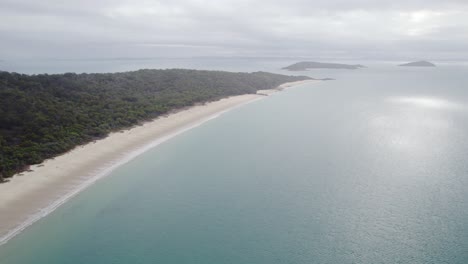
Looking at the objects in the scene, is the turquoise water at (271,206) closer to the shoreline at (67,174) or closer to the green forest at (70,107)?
the shoreline at (67,174)

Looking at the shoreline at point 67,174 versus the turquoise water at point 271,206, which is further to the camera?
the shoreline at point 67,174

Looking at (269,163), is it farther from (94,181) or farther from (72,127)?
(72,127)

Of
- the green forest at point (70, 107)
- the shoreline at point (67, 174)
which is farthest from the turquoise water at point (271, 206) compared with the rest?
the green forest at point (70, 107)

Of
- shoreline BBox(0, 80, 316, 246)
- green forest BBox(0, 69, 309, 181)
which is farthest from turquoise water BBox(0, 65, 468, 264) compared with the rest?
green forest BBox(0, 69, 309, 181)

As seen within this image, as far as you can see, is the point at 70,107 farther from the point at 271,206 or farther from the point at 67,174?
the point at 271,206

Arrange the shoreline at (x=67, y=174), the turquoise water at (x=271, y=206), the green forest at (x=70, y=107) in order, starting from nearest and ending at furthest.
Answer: the turquoise water at (x=271, y=206), the shoreline at (x=67, y=174), the green forest at (x=70, y=107)

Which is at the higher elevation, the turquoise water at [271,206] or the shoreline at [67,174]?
the shoreline at [67,174]

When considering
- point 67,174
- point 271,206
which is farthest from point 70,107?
point 271,206

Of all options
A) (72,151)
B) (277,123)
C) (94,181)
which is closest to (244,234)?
(94,181)
